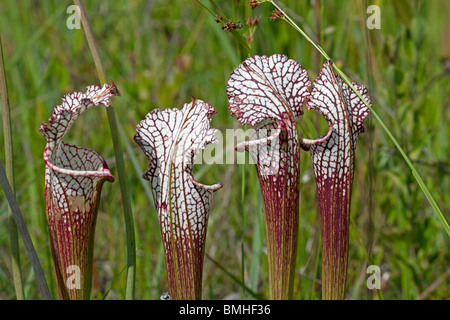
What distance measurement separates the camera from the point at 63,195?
0.87 meters

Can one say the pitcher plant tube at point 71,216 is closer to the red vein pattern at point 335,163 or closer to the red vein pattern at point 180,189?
the red vein pattern at point 180,189

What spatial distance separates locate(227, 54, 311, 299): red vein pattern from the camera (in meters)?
0.85

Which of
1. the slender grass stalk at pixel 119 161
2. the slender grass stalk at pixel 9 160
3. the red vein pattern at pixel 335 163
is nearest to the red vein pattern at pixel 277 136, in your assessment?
the red vein pattern at pixel 335 163

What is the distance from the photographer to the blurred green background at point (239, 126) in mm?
1403

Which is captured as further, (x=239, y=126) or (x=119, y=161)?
(x=239, y=126)

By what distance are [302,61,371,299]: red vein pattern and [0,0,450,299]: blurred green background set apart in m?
0.15

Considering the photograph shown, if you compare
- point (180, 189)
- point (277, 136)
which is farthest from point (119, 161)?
point (277, 136)

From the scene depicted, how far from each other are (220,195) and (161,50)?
1175mm

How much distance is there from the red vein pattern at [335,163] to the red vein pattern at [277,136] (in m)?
0.03

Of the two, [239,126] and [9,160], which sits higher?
[239,126]

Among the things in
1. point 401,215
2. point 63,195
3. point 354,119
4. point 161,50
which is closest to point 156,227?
point 401,215

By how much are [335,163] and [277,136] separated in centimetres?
11

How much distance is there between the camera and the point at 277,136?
0.84 m

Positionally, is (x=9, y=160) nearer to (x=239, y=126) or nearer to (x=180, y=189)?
(x=180, y=189)
